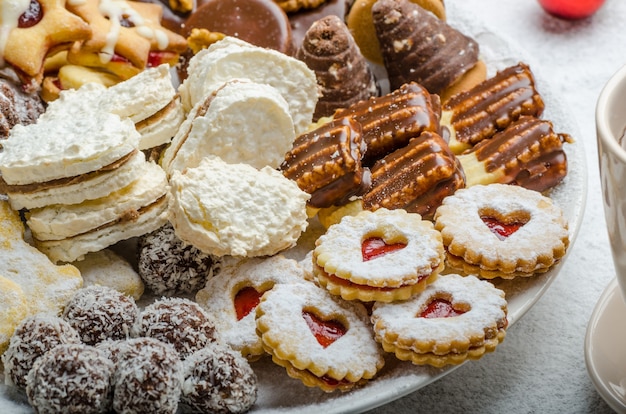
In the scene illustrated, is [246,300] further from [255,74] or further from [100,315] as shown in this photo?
[255,74]

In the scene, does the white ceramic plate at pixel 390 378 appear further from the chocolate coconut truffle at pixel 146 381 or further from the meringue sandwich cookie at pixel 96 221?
the meringue sandwich cookie at pixel 96 221

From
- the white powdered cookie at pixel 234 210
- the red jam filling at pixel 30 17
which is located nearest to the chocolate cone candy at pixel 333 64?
the white powdered cookie at pixel 234 210

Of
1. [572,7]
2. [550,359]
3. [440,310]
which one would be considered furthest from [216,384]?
[572,7]

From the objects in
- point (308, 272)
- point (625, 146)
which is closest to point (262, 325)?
point (308, 272)

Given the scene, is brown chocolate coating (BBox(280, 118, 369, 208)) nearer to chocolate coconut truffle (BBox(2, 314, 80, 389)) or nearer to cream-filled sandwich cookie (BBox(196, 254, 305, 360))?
cream-filled sandwich cookie (BBox(196, 254, 305, 360))

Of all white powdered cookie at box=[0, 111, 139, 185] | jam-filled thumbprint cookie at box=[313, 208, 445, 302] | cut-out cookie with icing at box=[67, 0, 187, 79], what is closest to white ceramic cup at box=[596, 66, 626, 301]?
jam-filled thumbprint cookie at box=[313, 208, 445, 302]
